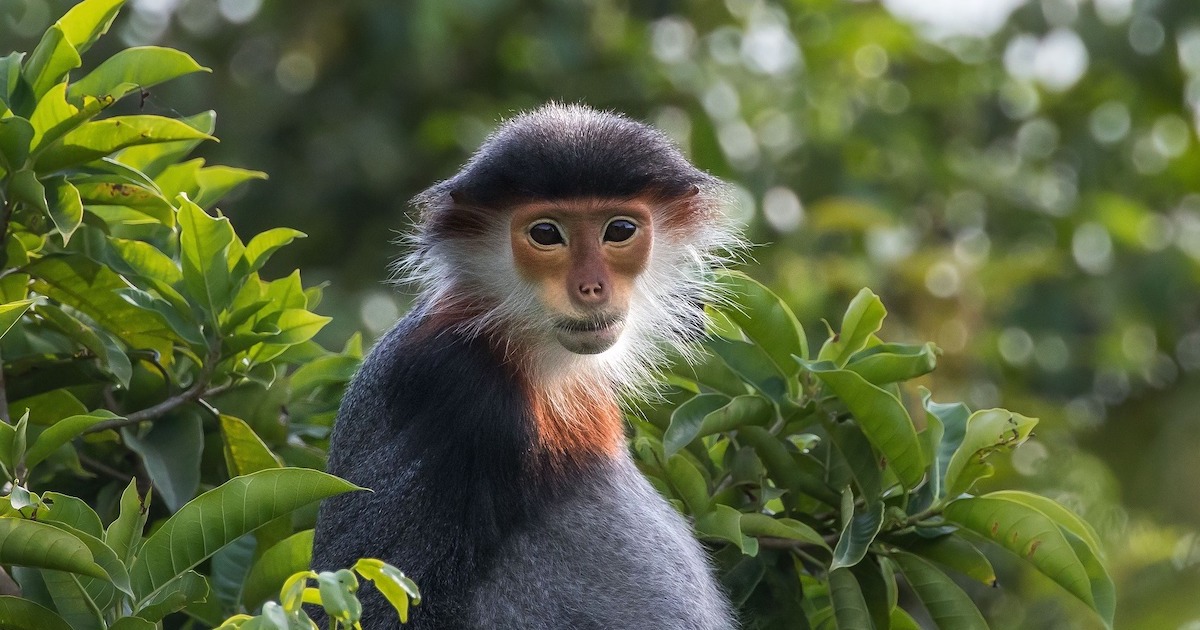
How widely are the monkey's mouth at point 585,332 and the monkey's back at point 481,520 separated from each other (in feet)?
0.71

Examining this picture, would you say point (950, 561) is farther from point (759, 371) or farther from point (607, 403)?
point (607, 403)

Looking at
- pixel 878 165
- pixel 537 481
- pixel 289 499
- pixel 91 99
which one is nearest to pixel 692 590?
pixel 537 481

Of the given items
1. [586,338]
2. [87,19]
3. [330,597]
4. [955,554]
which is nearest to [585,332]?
[586,338]

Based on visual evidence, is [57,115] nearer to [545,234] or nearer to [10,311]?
[10,311]

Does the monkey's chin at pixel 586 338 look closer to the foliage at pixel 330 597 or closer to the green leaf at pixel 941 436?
the green leaf at pixel 941 436

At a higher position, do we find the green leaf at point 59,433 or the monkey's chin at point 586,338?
the monkey's chin at point 586,338

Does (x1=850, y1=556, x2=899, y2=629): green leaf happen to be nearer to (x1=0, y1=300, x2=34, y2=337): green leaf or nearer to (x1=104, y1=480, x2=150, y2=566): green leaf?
(x1=104, y1=480, x2=150, y2=566): green leaf

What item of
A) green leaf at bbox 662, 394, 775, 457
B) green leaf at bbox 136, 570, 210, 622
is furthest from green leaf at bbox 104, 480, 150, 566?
green leaf at bbox 662, 394, 775, 457

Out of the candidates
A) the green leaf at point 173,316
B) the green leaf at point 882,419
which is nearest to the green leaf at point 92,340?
the green leaf at point 173,316

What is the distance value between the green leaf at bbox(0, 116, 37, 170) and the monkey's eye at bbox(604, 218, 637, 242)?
143cm

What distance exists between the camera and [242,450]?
10.9 ft

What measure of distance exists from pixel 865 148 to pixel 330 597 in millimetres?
7519

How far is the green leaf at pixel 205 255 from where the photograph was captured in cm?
321

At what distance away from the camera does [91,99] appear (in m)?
2.97
